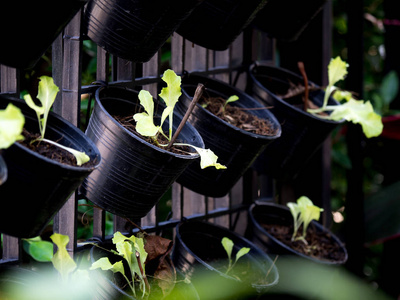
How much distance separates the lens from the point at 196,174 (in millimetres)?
953

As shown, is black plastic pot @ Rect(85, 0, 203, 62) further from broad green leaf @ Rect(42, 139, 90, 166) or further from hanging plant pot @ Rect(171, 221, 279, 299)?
hanging plant pot @ Rect(171, 221, 279, 299)

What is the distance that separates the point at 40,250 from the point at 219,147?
35cm

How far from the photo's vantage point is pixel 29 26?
1.87ft

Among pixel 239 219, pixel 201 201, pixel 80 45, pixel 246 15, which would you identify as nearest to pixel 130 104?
pixel 80 45

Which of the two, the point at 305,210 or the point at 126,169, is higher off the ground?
the point at 126,169

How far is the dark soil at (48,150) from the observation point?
62 cm

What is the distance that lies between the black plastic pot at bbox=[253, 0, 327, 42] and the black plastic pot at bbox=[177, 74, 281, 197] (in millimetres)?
240

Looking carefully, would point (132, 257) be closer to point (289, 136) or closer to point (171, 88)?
point (171, 88)

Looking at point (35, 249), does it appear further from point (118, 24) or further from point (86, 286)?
point (118, 24)

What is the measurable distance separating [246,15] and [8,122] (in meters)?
0.56

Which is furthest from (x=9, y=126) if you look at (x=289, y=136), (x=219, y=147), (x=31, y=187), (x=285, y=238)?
(x=285, y=238)

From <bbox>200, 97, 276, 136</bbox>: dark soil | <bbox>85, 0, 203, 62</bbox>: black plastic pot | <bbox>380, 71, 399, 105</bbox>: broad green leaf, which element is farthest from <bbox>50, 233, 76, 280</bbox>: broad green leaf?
<bbox>380, 71, 399, 105</bbox>: broad green leaf

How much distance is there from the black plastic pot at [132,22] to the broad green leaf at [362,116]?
0.50 metres

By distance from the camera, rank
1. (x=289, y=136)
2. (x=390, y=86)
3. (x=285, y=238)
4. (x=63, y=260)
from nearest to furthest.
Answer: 1. (x=63, y=260)
2. (x=289, y=136)
3. (x=285, y=238)
4. (x=390, y=86)
